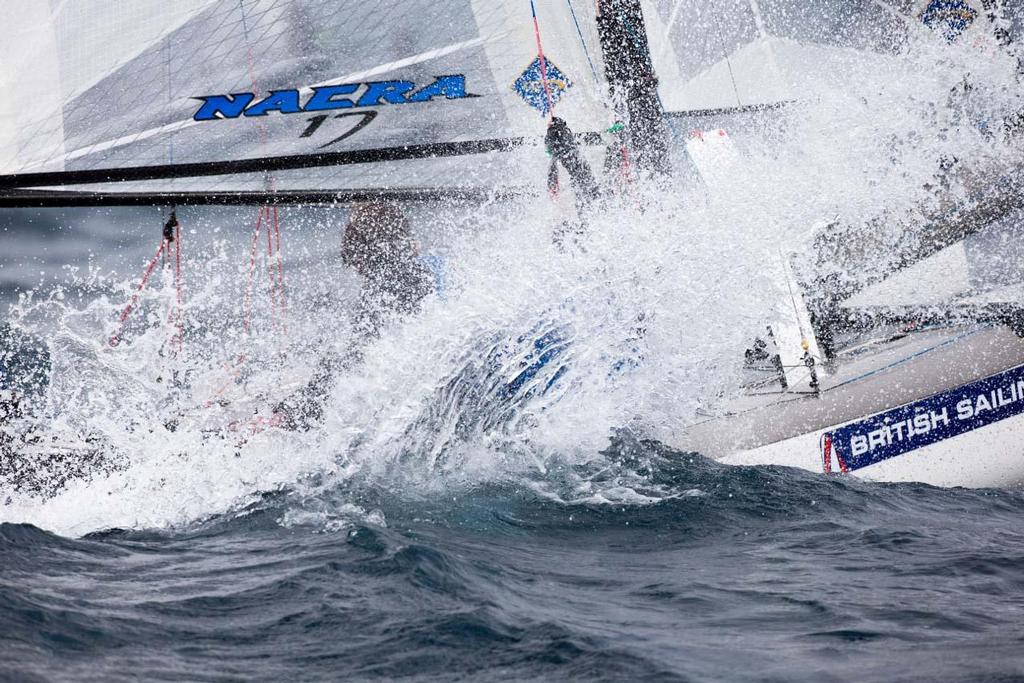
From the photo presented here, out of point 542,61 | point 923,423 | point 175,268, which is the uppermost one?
point 542,61

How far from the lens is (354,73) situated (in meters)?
4.11

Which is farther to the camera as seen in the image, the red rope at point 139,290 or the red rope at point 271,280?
the red rope at point 271,280

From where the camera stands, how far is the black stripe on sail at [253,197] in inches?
152

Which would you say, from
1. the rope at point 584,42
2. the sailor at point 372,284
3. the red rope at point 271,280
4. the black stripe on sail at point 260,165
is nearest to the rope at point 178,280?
the black stripe on sail at point 260,165

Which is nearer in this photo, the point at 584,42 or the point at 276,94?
the point at 276,94

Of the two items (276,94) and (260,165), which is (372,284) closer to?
(260,165)

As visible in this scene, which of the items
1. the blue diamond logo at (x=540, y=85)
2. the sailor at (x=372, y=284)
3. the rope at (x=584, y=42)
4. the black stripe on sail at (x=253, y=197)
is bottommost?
the sailor at (x=372, y=284)

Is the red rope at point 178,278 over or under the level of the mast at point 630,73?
under

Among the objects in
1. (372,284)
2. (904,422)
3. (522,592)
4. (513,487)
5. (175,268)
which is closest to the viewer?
(522,592)

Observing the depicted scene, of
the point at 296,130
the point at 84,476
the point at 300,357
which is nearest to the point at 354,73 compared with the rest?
the point at 296,130

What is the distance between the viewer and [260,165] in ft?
13.3

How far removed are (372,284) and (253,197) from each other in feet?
2.12

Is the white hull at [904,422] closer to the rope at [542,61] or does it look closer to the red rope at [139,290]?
the rope at [542,61]

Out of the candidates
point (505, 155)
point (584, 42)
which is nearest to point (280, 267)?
point (505, 155)
